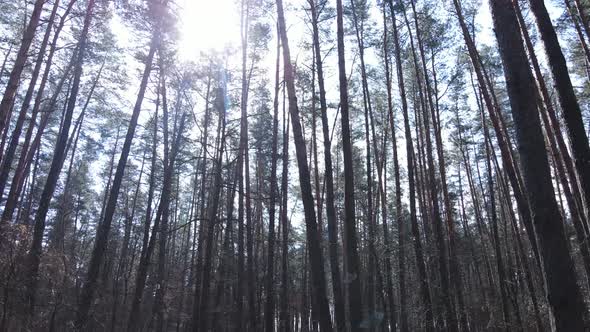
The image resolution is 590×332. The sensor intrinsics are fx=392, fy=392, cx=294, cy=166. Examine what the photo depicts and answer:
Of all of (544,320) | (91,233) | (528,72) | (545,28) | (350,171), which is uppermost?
(91,233)

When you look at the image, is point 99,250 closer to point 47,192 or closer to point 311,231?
point 47,192

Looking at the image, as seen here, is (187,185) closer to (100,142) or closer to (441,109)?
(100,142)

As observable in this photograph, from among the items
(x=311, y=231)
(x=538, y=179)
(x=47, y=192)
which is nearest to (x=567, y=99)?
(x=538, y=179)

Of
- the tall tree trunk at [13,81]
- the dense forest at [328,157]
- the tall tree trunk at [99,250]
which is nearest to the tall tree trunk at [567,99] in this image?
the dense forest at [328,157]

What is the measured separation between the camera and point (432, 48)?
46.9 feet

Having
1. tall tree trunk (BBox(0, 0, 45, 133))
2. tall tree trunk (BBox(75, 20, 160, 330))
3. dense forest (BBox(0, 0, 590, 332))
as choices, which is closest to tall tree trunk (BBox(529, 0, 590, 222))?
dense forest (BBox(0, 0, 590, 332))

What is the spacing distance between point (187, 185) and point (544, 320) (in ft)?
79.0

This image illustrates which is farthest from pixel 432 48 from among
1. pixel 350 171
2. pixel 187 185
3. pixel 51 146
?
pixel 187 185

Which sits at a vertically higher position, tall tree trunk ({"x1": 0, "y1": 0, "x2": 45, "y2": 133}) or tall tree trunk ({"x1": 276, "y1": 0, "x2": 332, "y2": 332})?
tall tree trunk ({"x1": 0, "y1": 0, "x2": 45, "y2": 133})

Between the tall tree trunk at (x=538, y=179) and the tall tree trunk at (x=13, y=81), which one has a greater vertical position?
the tall tree trunk at (x=13, y=81)

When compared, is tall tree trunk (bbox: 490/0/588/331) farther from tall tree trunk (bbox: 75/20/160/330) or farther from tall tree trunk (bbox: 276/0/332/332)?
tall tree trunk (bbox: 75/20/160/330)

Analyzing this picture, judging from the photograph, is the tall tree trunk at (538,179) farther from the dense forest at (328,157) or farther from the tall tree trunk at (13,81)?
the tall tree trunk at (13,81)

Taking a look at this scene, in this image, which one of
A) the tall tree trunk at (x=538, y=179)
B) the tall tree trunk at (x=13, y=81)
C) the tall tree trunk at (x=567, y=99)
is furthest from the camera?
the tall tree trunk at (x=13, y=81)

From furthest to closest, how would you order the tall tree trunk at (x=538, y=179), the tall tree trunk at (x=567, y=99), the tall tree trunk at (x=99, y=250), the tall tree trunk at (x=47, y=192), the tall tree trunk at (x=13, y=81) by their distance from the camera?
the tall tree trunk at (x=99, y=250) < the tall tree trunk at (x=47, y=192) < the tall tree trunk at (x=13, y=81) < the tall tree trunk at (x=567, y=99) < the tall tree trunk at (x=538, y=179)
